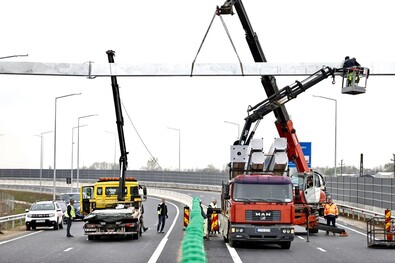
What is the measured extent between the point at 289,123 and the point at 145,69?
1393 cm

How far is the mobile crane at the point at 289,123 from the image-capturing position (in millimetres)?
26453

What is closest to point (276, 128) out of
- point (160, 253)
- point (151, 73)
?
point (160, 253)

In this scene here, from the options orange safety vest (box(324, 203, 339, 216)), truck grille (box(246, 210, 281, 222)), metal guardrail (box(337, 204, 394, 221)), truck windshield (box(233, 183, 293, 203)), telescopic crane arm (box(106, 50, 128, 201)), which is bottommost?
metal guardrail (box(337, 204, 394, 221))

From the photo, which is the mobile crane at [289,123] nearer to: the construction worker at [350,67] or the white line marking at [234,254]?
the construction worker at [350,67]

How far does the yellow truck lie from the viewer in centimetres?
3484

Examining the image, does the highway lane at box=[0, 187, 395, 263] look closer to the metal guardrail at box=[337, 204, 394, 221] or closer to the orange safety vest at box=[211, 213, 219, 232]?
the orange safety vest at box=[211, 213, 219, 232]

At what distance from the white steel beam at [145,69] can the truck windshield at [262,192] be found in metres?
7.44

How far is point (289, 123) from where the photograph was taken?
36.8m

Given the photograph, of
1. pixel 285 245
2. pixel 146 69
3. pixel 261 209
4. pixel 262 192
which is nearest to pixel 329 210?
pixel 285 245

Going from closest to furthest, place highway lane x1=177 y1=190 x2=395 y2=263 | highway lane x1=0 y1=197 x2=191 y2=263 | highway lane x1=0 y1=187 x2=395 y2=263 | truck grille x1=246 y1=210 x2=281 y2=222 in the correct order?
highway lane x1=0 y1=197 x2=191 y2=263, highway lane x1=0 y1=187 x2=395 y2=263, highway lane x1=177 y1=190 x2=395 y2=263, truck grille x1=246 y1=210 x2=281 y2=222

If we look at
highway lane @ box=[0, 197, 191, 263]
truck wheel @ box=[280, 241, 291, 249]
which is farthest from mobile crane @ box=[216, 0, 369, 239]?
highway lane @ box=[0, 197, 191, 263]

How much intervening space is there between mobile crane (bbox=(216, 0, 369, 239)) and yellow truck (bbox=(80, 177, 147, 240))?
4297 millimetres

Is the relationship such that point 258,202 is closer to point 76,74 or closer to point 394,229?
point 394,229

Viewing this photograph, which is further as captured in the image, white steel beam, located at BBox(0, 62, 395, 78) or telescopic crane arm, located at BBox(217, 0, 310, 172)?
telescopic crane arm, located at BBox(217, 0, 310, 172)
